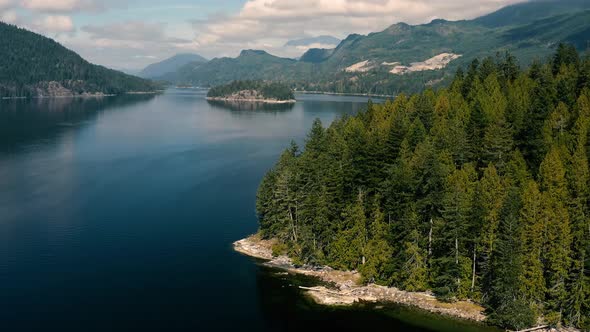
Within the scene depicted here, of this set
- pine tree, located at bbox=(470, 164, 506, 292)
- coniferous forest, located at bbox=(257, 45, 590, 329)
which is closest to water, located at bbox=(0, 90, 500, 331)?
coniferous forest, located at bbox=(257, 45, 590, 329)

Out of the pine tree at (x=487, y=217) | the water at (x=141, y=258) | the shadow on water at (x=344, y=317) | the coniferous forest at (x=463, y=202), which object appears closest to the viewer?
the coniferous forest at (x=463, y=202)

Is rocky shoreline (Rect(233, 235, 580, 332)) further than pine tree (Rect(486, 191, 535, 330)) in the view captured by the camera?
Yes

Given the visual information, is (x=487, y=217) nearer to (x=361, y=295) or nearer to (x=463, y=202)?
(x=463, y=202)

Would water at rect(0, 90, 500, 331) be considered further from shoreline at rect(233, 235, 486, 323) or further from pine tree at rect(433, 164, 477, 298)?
pine tree at rect(433, 164, 477, 298)

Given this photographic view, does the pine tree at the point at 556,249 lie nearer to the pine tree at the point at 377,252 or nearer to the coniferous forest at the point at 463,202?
the coniferous forest at the point at 463,202

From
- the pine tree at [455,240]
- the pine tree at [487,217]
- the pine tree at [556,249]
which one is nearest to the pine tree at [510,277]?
the pine tree at [487,217]

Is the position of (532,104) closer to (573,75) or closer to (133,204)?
(573,75)

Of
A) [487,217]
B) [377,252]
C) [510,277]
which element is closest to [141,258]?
[377,252]

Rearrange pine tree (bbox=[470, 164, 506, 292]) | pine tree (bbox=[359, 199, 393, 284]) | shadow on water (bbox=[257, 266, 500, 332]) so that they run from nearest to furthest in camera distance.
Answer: shadow on water (bbox=[257, 266, 500, 332]) → pine tree (bbox=[470, 164, 506, 292]) → pine tree (bbox=[359, 199, 393, 284])
